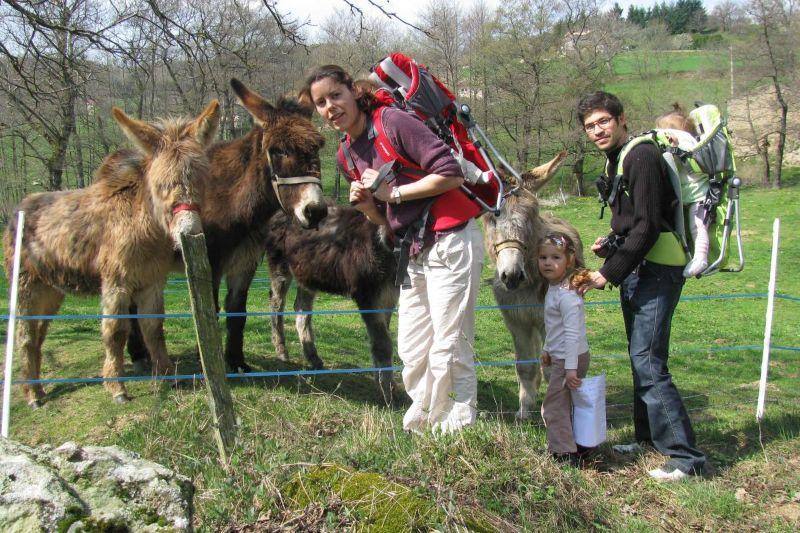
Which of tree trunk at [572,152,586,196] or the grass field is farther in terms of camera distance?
tree trunk at [572,152,586,196]

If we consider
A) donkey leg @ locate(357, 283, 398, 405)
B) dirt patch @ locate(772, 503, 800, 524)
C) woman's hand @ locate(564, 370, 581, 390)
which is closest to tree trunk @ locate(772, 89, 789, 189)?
donkey leg @ locate(357, 283, 398, 405)

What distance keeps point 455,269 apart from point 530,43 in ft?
117

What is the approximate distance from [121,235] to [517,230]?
330cm

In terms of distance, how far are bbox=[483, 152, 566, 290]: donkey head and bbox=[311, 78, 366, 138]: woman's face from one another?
1396 millimetres

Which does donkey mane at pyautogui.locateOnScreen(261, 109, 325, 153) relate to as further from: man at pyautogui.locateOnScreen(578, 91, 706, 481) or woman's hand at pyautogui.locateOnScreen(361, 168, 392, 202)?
man at pyautogui.locateOnScreen(578, 91, 706, 481)

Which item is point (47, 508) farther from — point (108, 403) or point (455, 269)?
point (108, 403)

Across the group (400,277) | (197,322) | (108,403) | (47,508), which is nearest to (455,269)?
(400,277)

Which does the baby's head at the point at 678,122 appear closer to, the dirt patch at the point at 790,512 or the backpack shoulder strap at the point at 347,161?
the backpack shoulder strap at the point at 347,161

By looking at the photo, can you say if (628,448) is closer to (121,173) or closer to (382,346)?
(382,346)

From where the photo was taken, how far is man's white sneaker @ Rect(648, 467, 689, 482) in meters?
3.96

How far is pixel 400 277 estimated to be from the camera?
3.89 m

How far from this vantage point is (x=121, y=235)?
5387mm

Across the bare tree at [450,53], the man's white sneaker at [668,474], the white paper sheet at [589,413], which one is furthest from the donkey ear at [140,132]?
the bare tree at [450,53]

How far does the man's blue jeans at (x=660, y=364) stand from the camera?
4.02m
